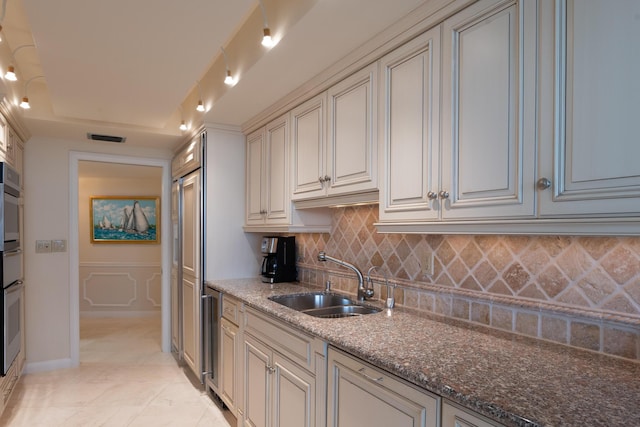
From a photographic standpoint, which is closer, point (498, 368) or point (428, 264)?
point (498, 368)

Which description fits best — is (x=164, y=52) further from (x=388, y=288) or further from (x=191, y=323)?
(x=191, y=323)

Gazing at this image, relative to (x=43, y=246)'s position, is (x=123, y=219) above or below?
above

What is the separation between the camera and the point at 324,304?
2.55 metres

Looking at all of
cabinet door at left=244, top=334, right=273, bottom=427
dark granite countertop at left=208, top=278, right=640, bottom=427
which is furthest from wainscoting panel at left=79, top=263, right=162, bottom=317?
dark granite countertop at left=208, top=278, right=640, bottom=427

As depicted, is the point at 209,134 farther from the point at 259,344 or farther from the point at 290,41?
the point at 259,344

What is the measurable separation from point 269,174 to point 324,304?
1039 millimetres

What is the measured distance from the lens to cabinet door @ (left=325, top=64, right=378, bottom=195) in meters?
1.89

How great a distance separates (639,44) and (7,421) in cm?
393

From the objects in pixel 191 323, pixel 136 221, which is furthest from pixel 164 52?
pixel 136 221

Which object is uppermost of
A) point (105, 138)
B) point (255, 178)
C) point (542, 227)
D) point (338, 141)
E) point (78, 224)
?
point (105, 138)

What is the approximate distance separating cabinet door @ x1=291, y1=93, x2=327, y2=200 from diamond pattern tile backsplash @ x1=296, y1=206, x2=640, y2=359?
1.68 ft

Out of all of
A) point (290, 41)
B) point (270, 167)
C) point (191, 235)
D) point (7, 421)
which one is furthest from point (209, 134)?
point (7, 421)

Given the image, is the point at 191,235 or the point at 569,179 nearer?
the point at 569,179

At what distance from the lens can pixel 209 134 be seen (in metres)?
3.19
